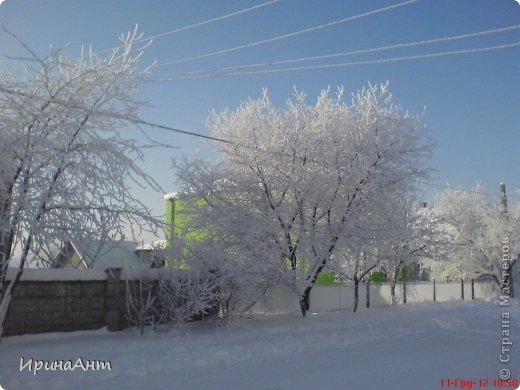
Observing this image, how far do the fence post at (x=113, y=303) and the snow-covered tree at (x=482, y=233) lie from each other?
19214 millimetres

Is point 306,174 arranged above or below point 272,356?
above

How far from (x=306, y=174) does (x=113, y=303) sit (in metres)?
6.76

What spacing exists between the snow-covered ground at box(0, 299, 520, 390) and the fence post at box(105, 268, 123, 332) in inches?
11.9

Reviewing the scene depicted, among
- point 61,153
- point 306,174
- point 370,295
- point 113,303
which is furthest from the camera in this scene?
point 370,295

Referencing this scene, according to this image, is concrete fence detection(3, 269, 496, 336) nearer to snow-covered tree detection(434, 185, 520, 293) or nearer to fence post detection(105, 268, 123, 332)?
fence post detection(105, 268, 123, 332)

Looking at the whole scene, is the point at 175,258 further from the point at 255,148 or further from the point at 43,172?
the point at 43,172

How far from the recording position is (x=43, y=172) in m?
8.33

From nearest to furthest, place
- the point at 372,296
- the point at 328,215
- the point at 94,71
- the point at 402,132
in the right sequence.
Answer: the point at 94,71
the point at 328,215
the point at 402,132
the point at 372,296

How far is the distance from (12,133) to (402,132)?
12.8 meters

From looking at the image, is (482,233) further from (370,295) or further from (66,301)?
(66,301)

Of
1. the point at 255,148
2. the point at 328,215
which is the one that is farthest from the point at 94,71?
the point at 328,215

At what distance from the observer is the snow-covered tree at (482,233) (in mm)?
28656

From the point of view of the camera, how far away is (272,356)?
970 cm

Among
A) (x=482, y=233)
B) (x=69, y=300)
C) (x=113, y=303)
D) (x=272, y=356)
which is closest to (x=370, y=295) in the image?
(x=482, y=233)
